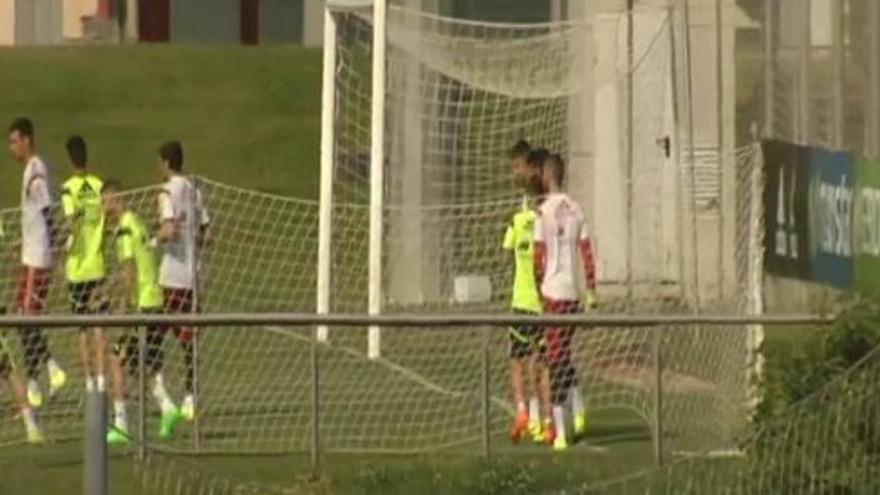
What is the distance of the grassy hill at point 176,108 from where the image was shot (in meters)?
38.4

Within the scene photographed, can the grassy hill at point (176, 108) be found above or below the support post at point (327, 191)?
above

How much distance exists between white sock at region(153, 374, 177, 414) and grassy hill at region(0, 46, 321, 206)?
18048mm

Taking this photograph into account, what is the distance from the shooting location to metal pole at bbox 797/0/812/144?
26.8 m

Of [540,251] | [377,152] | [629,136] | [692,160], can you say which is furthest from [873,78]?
[540,251]

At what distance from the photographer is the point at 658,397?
16094mm

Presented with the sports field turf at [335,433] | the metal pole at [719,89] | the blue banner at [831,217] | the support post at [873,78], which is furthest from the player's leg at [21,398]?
the support post at [873,78]

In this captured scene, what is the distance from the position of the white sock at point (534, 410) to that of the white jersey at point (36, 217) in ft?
11.4

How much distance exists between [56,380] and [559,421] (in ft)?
10.2

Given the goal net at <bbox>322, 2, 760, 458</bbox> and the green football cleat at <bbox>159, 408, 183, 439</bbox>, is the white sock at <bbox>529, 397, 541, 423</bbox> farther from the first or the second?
the goal net at <bbox>322, 2, 760, 458</bbox>

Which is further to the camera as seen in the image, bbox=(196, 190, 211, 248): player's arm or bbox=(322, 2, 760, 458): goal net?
bbox=(322, 2, 760, 458): goal net

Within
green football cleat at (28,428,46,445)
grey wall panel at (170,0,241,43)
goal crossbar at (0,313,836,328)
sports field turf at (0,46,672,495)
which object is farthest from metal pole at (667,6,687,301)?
grey wall panel at (170,0,241,43)

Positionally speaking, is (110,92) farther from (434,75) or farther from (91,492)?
(91,492)

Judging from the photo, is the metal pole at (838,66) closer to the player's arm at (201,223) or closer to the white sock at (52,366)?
the player's arm at (201,223)

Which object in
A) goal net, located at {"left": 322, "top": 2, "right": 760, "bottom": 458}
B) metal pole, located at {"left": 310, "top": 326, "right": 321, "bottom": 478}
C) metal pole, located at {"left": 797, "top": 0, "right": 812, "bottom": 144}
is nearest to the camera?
metal pole, located at {"left": 310, "top": 326, "right": 321, "bottom": 478}
